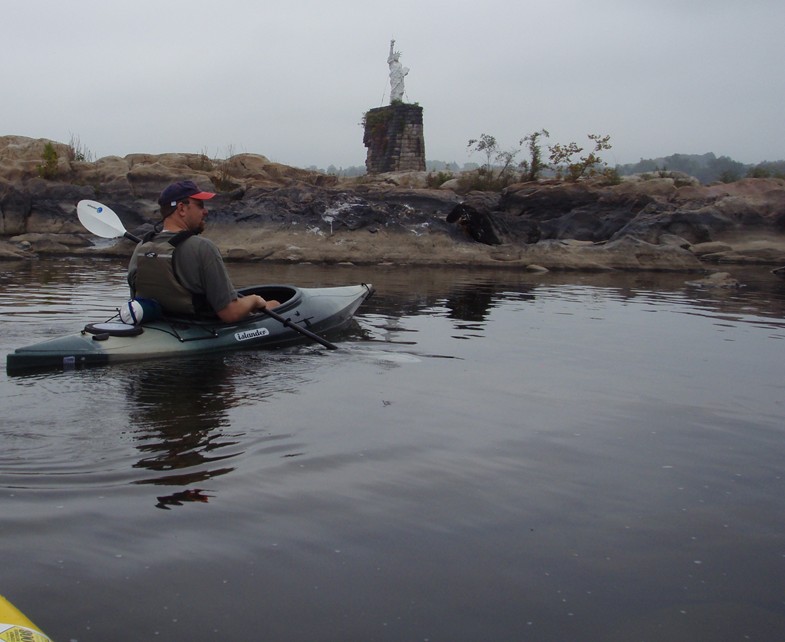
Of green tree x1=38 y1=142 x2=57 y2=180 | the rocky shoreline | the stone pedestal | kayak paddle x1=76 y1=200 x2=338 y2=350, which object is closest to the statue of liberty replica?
the stone pedestal

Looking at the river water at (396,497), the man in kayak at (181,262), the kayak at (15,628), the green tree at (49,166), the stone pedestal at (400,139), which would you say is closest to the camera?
the kayak at (15,628)

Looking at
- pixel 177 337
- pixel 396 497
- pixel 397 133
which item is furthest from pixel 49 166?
pixel 396 497

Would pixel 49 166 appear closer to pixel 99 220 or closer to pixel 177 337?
pixel 99 220

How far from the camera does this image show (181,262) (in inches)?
203

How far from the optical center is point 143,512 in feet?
8.90

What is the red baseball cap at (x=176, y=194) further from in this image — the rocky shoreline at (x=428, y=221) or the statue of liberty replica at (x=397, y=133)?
the statue of liberty replica at (x=397, y=133)

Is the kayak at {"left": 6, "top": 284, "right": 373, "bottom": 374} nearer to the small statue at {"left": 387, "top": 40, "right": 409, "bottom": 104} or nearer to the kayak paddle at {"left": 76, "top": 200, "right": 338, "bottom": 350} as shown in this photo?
the kayak paddle at {"left": 76, "top": 200, "right": 338, "bottom": 350}

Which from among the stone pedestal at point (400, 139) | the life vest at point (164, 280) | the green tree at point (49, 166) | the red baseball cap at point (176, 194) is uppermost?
the stone pedestal at point (400, 139)

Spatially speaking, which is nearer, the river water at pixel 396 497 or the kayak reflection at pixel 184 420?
the river water at pixel 396 497

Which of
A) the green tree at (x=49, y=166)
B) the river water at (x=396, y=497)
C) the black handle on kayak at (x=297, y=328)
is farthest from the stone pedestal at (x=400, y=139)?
the river water at (x=396, y=497)

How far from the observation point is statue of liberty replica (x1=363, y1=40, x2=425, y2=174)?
30203mm

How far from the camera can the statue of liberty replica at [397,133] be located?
30.2m

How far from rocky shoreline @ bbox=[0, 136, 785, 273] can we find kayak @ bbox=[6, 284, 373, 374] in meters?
9.31

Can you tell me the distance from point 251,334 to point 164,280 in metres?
0.86
